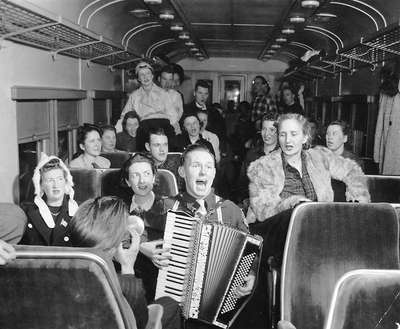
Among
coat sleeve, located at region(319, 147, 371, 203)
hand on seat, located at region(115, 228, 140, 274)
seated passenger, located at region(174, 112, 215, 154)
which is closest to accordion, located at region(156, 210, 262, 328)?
hand on seat, located at region(115, 228, 140, 274)

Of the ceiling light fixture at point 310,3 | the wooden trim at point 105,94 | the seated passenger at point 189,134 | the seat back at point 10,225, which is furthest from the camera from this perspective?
the wooden trim at point 105,94

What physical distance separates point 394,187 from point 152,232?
2.17m

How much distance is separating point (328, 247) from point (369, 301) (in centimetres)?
114

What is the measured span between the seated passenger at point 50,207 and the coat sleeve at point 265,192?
4.33 ft

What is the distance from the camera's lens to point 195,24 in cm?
792

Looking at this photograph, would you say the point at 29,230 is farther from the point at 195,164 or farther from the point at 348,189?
the point at 348,189

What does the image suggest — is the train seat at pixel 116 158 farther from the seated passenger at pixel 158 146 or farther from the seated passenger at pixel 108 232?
the seated passenger at pixel 108 232

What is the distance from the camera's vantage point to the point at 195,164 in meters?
2.80

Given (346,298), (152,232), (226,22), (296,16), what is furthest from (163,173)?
(226,22)

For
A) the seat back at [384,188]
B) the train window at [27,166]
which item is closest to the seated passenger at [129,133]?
the train window at [27,166]

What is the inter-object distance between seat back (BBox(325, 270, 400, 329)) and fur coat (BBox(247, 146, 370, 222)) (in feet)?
6.22

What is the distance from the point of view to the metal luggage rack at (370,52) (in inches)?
187

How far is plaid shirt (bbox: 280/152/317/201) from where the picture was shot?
12.3 feet

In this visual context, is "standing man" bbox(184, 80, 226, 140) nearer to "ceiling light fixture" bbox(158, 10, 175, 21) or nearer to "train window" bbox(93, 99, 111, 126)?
"ceiling light fixture" bbox(158, 10, 175, 21)
